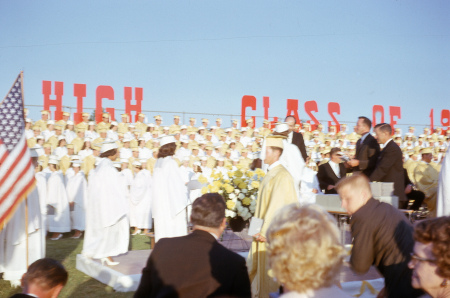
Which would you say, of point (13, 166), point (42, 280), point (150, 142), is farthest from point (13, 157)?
point (150, 142)

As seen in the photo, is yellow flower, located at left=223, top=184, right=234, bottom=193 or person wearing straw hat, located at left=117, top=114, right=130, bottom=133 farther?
person wearing straw hat, located at left=117, top=114, right=130, bottom=133

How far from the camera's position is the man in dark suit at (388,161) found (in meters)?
8.62

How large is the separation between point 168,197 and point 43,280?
559 centimetres

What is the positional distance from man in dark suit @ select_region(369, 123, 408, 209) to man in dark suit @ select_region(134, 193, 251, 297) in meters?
6.12

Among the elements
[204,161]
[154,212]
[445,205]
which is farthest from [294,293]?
[204,161]

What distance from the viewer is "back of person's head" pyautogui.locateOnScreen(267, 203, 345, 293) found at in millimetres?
2047

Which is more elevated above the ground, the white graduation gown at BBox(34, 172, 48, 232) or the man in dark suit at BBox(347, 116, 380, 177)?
the man in dark suit at BBox(347, 116, 380, 177)

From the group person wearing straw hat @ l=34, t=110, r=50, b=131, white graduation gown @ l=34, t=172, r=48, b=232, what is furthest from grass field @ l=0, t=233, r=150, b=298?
person wearing straw hat @ l=34, t=110, r=50, b=131

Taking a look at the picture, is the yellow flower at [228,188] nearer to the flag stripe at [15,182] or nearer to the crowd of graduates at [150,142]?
the flag stripe at [15,182]

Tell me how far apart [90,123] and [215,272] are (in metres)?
17.6

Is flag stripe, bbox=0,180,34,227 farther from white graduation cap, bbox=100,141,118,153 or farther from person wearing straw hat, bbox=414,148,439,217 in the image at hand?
person wearing straw hat, bbox=414,148,439,217

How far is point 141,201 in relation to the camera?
15.4 metres

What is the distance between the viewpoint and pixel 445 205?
637 centimetres

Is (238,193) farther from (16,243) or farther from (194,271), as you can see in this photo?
(194,271)
